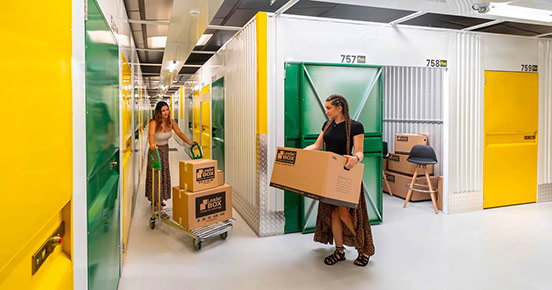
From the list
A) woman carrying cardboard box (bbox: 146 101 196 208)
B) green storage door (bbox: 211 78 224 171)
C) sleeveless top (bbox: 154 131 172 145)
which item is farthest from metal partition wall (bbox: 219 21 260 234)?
sleeveless top (bbox: 154 131 172 145)

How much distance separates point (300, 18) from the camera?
471cm

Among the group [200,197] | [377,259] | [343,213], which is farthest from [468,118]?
[200,197]

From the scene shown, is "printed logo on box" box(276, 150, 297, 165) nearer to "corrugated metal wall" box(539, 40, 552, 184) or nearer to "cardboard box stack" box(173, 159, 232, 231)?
"cardboard box stack" box(173, 159, 232, 231)

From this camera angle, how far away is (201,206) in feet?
14.3

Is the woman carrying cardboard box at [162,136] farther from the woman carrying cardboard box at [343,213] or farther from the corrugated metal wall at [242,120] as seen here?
the woman carrying cardboard box at [343,213]

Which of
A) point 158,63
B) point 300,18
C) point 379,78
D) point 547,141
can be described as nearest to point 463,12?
point 379,78

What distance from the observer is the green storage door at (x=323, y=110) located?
189 inches

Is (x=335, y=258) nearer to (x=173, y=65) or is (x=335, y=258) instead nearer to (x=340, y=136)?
(x=340, y=136)

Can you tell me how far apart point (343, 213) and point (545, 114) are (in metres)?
4.78

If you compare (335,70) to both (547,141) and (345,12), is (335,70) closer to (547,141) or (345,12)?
(345,12)

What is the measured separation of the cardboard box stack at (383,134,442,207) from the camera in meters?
6.62

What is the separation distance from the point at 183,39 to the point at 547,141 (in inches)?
249

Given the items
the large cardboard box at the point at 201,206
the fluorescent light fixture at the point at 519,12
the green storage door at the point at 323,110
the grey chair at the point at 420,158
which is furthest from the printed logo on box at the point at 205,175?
the fluorescent light fixture at the point at 519,12

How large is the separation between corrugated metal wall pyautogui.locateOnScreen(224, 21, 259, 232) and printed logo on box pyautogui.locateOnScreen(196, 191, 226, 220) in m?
0.56
